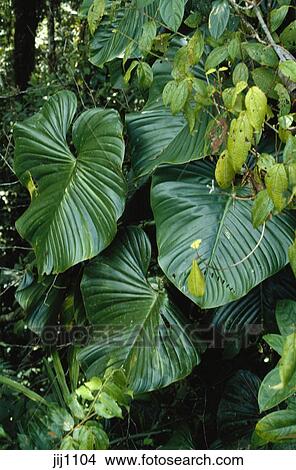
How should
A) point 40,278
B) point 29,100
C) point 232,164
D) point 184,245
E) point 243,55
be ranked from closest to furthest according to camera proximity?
point 232,164 < point 243,55 < point 184,245 < point 40,278 < point 29,100

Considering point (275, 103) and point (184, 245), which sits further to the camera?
point (275, 103)

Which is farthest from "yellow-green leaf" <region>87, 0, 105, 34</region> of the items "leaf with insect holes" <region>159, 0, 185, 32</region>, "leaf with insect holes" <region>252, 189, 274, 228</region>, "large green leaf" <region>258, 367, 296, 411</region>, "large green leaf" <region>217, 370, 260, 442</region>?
"large green leaf" <region>217, 370, 260, 442</region>

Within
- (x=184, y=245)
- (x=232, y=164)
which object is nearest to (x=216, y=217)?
(x=184, y=245)

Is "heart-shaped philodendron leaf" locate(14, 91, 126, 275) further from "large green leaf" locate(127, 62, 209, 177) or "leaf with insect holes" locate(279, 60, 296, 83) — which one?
"leaf with insect holes" locate(279, 60, 296, 83)

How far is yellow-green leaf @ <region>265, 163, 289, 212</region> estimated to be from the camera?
1315 mm

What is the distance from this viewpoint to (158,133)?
2086 mm


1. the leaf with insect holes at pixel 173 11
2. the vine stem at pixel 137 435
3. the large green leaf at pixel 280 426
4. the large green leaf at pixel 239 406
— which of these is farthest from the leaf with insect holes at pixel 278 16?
the vine stem at pixel 137 435

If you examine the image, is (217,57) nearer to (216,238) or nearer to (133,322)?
(216,238)

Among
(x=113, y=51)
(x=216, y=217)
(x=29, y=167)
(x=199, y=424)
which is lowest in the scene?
(x=199, y=424)

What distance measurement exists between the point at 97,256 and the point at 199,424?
0.65m

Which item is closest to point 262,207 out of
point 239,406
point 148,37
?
point 148,37

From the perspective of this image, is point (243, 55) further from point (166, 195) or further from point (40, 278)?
point (40, 278)

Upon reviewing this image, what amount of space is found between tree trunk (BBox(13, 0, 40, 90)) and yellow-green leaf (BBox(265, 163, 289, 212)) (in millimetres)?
2468

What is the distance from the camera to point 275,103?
1.97 meters
